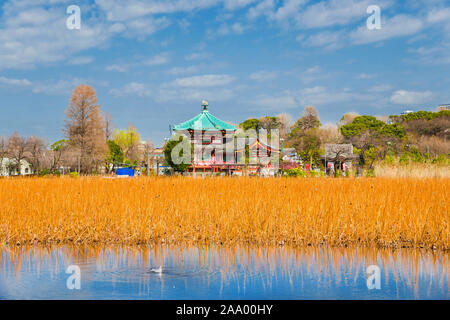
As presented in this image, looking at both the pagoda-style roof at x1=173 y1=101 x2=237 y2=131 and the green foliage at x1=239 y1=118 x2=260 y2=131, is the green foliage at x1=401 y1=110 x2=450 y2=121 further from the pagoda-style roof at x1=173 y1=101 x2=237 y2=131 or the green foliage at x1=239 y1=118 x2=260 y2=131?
the pagoda-style roof at x1=173 y1=101 x2=237 y2=131

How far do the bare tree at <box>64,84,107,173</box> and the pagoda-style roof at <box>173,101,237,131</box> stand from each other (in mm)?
7534

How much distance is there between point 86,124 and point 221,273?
36.9m

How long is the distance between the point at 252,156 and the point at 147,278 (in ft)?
95.4

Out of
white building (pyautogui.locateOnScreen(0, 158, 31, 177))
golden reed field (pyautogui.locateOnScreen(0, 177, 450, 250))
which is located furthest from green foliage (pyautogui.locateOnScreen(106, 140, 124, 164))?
golden reed field (pyautogui.locateOnScreen(0, 177, 450, 250))

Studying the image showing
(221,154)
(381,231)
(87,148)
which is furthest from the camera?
(87,148)

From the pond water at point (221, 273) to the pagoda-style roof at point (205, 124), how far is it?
31.0m

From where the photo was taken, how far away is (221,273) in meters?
5.82

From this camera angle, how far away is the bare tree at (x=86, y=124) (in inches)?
1559

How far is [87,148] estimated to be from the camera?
130 ft

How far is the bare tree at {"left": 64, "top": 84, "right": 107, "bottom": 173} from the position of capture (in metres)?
39.6

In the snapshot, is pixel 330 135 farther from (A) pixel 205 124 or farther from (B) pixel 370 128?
(A) pixel 205 124

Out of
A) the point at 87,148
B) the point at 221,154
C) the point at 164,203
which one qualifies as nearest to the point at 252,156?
the point at 221,154

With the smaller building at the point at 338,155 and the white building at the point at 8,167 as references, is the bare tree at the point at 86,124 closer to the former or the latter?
the white building at the point at 8,167
